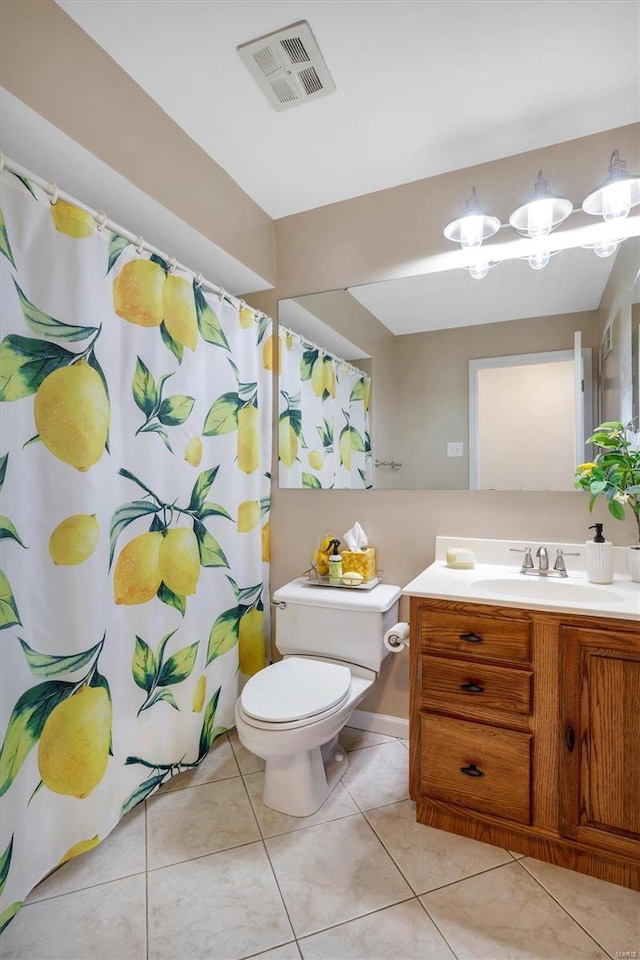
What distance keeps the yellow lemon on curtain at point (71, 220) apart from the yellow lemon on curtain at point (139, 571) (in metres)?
0.95

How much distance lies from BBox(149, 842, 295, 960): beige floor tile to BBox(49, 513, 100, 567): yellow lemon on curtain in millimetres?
960

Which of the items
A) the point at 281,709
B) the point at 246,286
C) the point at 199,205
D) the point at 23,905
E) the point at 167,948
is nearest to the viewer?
the point at 167,948

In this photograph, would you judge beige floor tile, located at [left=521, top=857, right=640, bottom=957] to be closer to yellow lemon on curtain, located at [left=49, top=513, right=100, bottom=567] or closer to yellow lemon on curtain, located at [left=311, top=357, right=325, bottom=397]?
yellow lemon on curtain, located at [left=49, top=513, right=100, bottom=567]

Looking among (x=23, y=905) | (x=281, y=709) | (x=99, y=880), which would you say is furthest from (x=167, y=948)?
(x=281, y=709)

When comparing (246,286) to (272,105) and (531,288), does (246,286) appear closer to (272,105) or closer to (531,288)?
Answer: (272,105)

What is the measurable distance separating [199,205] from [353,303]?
764 millimetres

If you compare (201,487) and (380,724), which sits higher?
(201,487)

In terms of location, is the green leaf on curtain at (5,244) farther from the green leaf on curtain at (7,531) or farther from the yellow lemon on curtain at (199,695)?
the yellow lemon on curtain at (199,695)

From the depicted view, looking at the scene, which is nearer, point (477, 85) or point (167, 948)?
point (167, 948)

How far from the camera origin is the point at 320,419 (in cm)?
237

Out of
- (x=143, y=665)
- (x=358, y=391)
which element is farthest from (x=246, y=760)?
(x=358, y=391)

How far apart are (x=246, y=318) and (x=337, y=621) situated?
1412 mm

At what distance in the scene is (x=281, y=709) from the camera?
1551 millimetres

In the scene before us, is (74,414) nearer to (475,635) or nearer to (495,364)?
(475,635)
